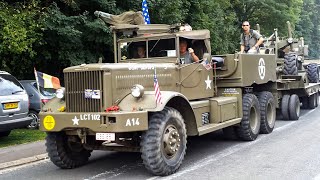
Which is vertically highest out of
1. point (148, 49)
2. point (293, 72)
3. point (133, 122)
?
point (148, 49)

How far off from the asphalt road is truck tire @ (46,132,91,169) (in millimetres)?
148

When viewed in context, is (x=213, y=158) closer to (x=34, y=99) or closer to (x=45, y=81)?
(x=45, y=81)

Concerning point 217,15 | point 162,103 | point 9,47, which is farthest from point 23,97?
point 217,15

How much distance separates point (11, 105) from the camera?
10.5m

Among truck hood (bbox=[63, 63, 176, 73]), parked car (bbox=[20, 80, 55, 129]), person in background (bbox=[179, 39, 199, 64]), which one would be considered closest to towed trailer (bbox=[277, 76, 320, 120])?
person in background (bbox=[179, 39, 199, 64])

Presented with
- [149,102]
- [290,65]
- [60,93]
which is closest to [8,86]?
[60,93]

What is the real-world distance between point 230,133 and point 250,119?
602 mm

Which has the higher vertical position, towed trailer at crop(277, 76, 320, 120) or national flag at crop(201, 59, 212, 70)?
national flag at crop(201, 59, 212, 70)

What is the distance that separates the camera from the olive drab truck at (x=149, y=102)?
7.18 meters

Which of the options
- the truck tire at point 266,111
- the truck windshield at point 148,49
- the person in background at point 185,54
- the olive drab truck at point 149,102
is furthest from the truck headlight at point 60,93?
the truck tire at point 266,111

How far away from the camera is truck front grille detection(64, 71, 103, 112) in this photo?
7.34 m

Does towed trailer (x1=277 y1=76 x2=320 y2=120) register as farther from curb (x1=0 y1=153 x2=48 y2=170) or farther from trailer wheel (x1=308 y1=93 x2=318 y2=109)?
curb (x1=0 y1=153 x2=48 y2=170)

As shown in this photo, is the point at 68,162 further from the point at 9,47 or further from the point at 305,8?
the point at 305,8

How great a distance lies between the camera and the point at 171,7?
1856 cm
